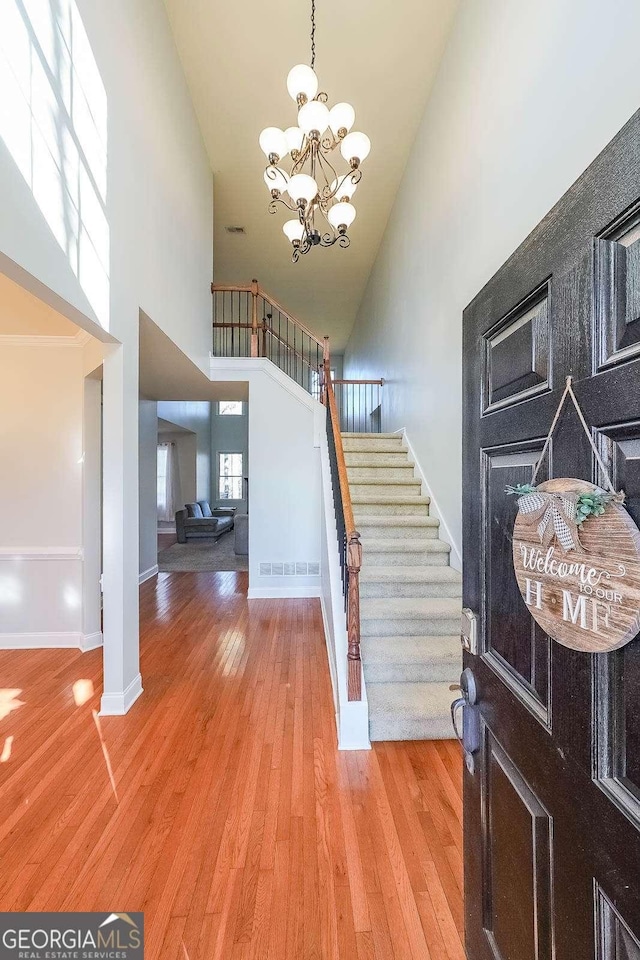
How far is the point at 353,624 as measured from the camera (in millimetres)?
2465

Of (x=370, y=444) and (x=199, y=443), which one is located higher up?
(x=199, y=443)

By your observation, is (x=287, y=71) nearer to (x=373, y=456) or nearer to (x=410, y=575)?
(x=373, y=456)

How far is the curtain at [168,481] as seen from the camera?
459 inches

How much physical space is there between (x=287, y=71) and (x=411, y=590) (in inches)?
184

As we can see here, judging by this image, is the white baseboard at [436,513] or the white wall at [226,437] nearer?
the white baseboard at [436,513]

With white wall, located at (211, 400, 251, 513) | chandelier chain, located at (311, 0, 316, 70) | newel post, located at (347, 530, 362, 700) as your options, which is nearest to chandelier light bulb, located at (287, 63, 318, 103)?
chandelier chain, located at (311, 0, 316, 70)

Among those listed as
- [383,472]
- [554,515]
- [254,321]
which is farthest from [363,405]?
[554,515]

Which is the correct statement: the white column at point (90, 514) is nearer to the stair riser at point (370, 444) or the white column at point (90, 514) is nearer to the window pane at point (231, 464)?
the stair riser at point (370, 444)

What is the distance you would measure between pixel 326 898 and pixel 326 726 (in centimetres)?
105

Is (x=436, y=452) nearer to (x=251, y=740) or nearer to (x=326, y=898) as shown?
(x=251, y=740)

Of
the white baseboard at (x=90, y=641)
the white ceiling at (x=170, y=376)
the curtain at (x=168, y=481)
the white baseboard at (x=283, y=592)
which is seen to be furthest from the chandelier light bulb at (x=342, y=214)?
the curtain at (x=168, y=481)

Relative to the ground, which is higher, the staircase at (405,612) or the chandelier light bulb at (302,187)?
the chandelier light bulb at (302,187)

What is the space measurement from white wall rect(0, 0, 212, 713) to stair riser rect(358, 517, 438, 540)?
6.29 feet

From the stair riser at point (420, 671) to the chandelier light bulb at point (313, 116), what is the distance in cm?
351
